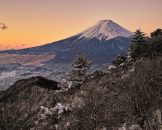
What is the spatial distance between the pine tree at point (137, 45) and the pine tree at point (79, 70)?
42.1ft

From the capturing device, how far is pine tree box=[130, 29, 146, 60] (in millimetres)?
102500

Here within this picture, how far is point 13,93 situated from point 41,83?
9.53 meters

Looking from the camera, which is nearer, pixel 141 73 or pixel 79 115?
pixel 141 73

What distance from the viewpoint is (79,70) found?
342 ft

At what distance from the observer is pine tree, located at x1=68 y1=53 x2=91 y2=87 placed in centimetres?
10344

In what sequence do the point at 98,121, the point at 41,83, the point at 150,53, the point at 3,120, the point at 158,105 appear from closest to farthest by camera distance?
1. the point at 3,120
2. the point at 158,105
3. the point at 98,121
4. the point at 150,53
5. the point at 41,83

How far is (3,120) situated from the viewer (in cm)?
4047

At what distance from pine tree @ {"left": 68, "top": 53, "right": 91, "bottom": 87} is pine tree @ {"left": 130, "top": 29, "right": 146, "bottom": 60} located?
12.8 meters

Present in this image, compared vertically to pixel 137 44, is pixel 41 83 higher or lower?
lower

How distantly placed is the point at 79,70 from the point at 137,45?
17.3 metres

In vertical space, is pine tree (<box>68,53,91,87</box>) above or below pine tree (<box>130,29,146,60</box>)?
below

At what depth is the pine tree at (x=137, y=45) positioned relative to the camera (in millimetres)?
102500

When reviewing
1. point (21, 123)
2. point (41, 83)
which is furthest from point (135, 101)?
point (41, 83)

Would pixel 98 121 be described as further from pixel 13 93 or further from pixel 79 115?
pixel 13 93
